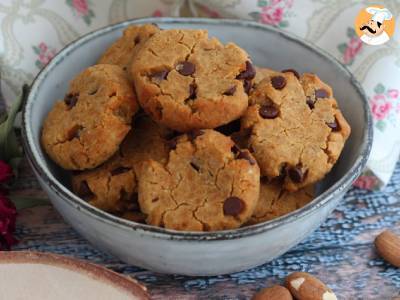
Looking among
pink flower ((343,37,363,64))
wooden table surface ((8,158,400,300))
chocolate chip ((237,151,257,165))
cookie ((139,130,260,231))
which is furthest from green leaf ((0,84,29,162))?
pink flower ((343,37,363,64))

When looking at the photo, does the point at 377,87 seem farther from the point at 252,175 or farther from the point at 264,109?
the point at 252,175

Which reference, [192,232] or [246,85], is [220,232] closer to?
[192,232]

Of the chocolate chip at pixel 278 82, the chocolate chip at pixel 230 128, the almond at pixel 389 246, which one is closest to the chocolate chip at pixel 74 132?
the chocolate chip at pixel 230 128

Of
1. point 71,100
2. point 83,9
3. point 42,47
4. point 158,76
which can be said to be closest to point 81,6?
point 83,9

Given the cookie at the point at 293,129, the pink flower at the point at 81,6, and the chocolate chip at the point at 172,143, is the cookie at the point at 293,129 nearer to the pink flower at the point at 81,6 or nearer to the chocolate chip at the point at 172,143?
the chocolate chip at the point at 172,143

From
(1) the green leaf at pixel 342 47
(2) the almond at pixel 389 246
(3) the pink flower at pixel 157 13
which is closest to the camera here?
(2) the almond at pixel 389 246

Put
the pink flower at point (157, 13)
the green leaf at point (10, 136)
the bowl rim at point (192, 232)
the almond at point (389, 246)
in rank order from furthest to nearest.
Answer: the pink flower at point (157, 13)
the green leaf at point (10, 136)
the almond at point (389, 246)
the bowl rim at point (192, 232)

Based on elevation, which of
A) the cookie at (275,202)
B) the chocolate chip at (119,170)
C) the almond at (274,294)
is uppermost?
the cookie at (275,202)
